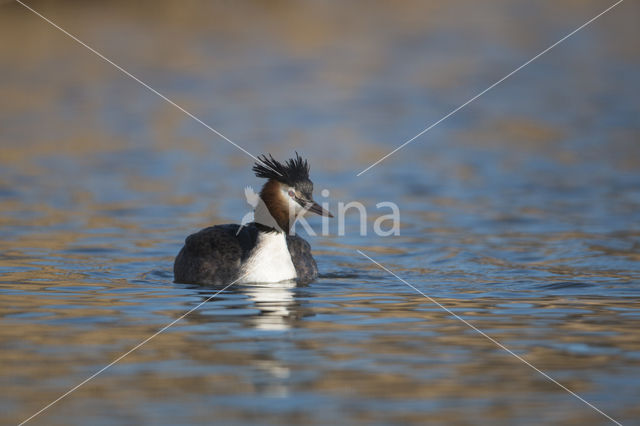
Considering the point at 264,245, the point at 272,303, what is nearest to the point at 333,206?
the point at 264,245

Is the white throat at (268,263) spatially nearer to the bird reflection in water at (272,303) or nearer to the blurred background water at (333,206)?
the bird reflection in water at (272,303)

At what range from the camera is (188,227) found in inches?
644

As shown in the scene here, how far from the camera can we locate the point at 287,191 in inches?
506

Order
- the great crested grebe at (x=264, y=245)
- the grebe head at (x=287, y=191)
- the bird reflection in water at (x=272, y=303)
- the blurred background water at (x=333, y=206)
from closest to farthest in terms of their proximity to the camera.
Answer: the blurred background water at (x=333, y=206)
the bird reflection in water at (x=272, y=303)
the great crested grebe at (x=264, y=245)
the grebe head at (x=287, y=191)

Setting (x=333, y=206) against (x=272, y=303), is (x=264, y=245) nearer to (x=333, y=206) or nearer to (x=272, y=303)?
(x=272, y=303)

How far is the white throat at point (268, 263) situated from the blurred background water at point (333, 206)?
38 centimetres

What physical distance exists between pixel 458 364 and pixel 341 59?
937 inches

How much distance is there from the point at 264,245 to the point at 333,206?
509 cm

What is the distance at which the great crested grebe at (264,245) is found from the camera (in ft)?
41.5

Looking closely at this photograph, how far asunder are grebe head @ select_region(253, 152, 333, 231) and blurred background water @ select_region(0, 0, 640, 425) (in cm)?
87

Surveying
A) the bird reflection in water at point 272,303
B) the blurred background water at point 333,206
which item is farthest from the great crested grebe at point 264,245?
the blurred background water at point 333,206

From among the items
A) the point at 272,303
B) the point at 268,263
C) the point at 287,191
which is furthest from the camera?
the point at 287,191

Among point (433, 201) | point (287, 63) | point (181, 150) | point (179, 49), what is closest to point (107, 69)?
point (179, 49)

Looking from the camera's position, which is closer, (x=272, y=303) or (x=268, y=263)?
(x=272, y=303)
